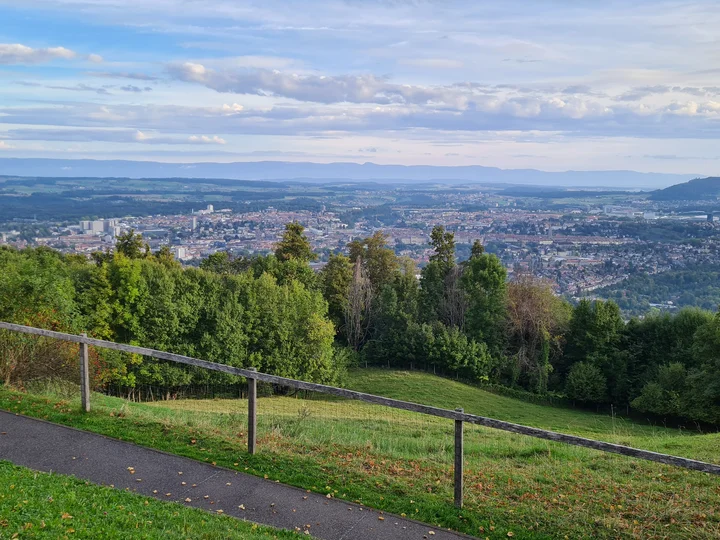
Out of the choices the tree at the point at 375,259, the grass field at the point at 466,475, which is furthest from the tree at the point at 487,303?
the grass field at the point at 466,475

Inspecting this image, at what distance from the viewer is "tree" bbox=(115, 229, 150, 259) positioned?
192ft

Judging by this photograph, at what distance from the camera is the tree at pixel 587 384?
47719 mm

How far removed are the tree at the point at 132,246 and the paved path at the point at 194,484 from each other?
50.5 metres

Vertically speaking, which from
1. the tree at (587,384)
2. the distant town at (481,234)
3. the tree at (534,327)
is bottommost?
the tree at (587,384)

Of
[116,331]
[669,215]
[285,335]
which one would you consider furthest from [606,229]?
[116,331]

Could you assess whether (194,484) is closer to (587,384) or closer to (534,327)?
(587,384)

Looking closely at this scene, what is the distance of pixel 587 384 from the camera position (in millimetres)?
47719

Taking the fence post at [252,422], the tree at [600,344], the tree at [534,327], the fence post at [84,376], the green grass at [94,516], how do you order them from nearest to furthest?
the green grass at [94,516]
the fence post at [252,422]
the fence post at [84,376]
the tree at [600,344]
the tree at [534,327]

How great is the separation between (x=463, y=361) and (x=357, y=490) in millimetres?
43965

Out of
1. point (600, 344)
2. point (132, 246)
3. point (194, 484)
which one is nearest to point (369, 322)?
point (600, 344)

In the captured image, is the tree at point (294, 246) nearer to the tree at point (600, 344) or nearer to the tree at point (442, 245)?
the tree at point (442, 245)

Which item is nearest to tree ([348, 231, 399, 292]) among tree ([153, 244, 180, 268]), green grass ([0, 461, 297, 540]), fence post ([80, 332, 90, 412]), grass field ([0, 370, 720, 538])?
tree ([153, 244, 180, 268])

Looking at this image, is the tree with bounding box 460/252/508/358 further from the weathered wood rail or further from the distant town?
the weathered wood rail

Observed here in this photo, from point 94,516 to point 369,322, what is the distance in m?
53.1
